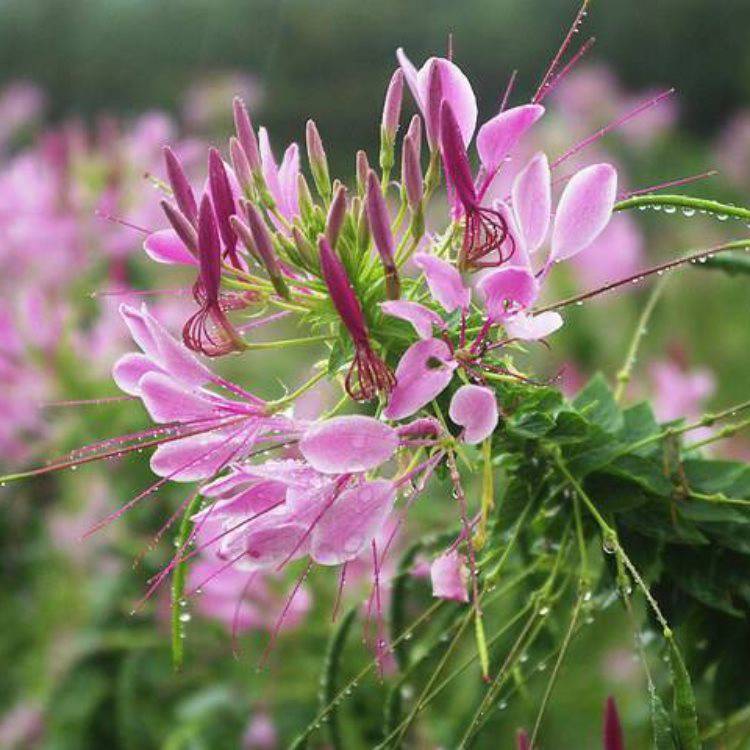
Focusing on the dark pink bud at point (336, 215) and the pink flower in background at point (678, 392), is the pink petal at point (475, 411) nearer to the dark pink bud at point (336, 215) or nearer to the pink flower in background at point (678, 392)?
the dark pink bud at point (336, 215)

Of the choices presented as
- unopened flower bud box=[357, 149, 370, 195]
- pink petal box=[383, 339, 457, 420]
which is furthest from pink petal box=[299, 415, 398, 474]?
unopened flower bud box=[357, 149, 370, 195]

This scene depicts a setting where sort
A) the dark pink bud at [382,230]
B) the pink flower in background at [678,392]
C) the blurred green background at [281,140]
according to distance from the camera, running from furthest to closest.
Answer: the blurred green background at [281,140] < the pink flower in background at [678,392] < the dark pink bud at [382,230]

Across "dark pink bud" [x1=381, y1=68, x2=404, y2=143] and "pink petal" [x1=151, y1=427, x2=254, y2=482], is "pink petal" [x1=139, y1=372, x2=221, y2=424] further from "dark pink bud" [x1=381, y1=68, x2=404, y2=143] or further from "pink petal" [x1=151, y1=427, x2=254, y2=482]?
"dark pink bud" [x1=381, y1=68, x2=404, y2=143]

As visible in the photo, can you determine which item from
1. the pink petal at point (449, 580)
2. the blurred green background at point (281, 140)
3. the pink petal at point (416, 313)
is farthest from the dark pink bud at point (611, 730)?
the blurred green background at point (281, 140)

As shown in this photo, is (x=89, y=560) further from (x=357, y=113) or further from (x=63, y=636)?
(x=357, y=113)

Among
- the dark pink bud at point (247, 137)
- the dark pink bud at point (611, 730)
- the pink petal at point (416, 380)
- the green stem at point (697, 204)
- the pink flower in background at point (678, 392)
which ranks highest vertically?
the dark pink bud at point (247, 137)
